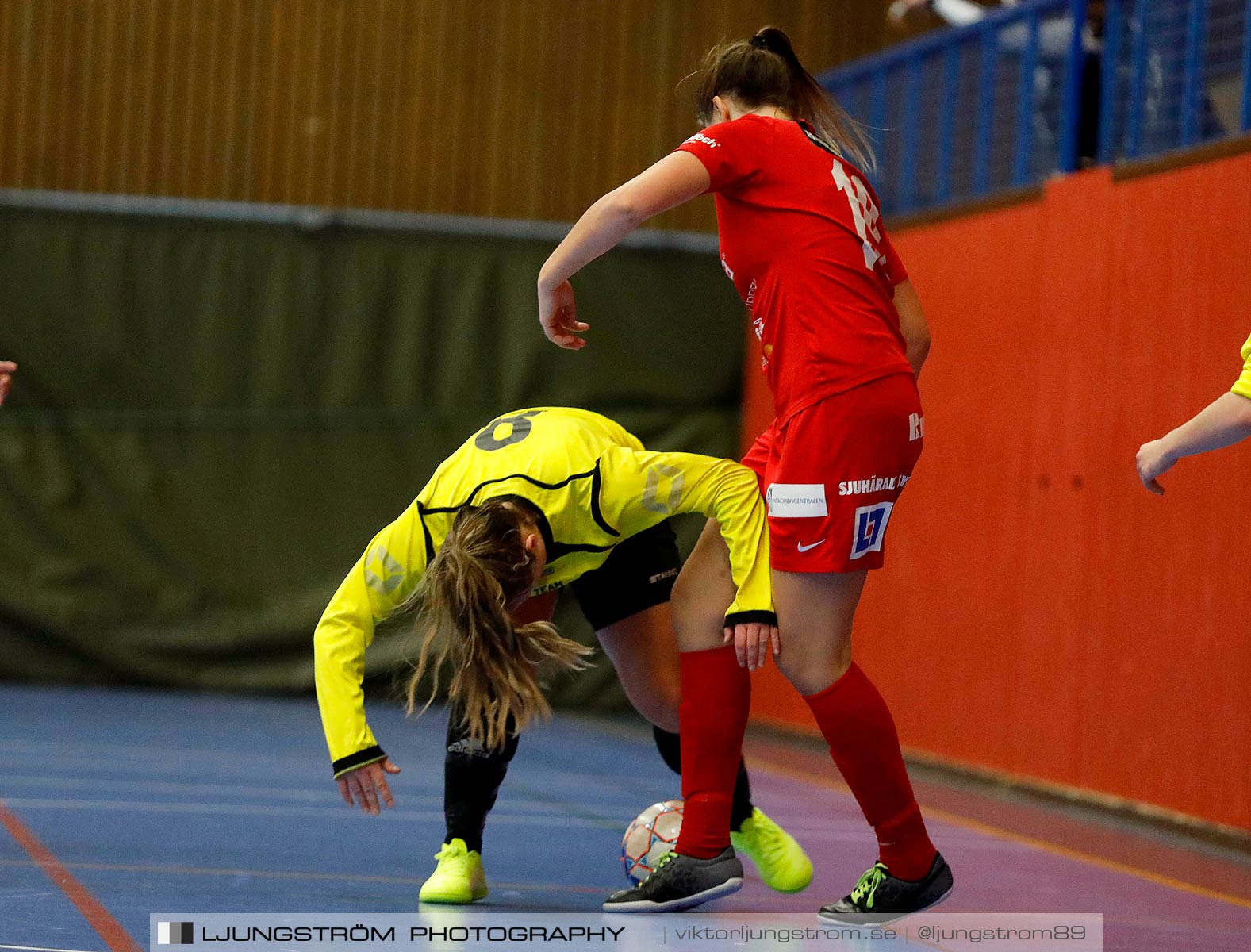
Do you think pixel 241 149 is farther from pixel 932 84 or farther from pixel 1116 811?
pixel 1116 811

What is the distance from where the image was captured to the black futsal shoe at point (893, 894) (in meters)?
2.82

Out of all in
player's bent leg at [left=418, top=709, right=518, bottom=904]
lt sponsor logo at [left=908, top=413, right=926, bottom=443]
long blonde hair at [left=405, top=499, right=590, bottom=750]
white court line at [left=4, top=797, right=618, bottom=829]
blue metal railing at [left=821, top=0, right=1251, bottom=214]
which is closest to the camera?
long blonde hair at [left=405, top=499, right=590, bottom=750]

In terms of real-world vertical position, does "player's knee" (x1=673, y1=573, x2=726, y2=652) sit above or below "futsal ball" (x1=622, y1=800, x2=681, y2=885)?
above

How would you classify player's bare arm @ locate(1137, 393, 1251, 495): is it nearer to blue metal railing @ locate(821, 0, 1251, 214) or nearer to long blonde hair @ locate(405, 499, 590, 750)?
long blonde hair @ locate(405, 499, 590, 750)

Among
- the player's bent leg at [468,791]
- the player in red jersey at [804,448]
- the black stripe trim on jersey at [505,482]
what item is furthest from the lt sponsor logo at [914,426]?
the player's bent leg at [468,791]

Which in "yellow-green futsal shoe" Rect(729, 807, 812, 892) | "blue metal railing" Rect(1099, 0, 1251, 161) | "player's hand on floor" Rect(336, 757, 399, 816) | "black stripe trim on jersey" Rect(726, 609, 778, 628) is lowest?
"yellow-green futsal shoe" Rect(729, 807, 812, 892)

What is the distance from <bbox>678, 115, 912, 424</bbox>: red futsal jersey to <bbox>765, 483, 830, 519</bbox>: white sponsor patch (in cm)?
15

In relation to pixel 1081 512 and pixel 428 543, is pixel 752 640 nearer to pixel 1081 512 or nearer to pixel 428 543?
pixel 428 543

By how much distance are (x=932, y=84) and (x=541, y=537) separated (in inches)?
192

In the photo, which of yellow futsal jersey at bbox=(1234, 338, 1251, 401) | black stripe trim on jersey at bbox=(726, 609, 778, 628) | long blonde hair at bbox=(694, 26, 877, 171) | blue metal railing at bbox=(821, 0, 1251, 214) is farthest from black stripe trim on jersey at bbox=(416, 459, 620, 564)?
blue metal railing at bbox=(821, 0, 1251, 214)

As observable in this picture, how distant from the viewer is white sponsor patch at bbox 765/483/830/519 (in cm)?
276

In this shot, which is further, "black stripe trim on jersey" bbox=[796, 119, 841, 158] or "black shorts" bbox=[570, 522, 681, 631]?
"black shorts" bbox=[570, 522, 681, 631]

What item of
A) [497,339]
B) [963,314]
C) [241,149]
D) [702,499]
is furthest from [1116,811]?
[241,149]

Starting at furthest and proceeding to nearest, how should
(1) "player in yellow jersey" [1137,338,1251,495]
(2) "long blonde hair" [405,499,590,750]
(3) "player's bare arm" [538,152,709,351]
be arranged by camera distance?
1. (2) "long blonde hair" [405,499,590,750]
2. (3) "player's bare arm" [538,152,709,351]
3. (1) "player in yellow jersey" [1137,338,1251,495]
